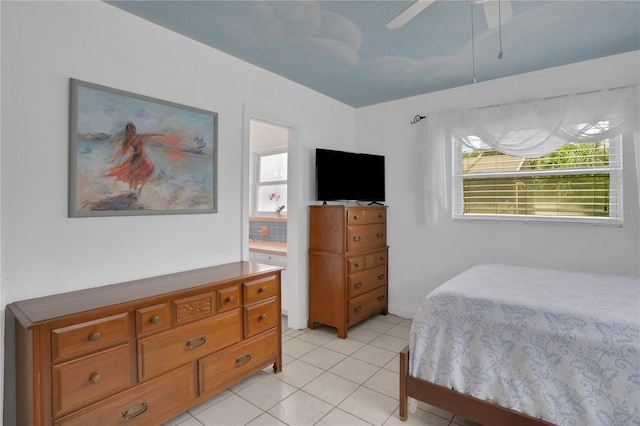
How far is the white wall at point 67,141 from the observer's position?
1776 mm

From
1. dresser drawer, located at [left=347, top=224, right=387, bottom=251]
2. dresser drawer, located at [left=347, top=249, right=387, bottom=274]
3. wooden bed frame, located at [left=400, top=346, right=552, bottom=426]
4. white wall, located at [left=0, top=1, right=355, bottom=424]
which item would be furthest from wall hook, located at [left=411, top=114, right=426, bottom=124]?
wooden bed frame, located at [left=400, top=346, right=552, bottom=426]

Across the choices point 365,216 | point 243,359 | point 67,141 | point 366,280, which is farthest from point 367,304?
point 67,141

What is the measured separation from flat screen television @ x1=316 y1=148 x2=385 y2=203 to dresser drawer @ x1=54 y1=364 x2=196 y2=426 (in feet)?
6.85

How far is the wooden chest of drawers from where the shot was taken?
11.1 feet

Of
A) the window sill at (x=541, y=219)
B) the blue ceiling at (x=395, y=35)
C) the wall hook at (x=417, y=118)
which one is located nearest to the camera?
the blue ceiling at (x=395, y=35)

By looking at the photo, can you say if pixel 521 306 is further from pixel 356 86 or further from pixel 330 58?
pixel 356 86

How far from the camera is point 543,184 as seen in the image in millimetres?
3225

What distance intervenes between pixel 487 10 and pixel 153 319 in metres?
2.43

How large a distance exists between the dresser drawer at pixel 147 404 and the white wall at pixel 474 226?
2.65 meters

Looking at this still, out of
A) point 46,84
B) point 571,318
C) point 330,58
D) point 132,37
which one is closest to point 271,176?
point 330,58

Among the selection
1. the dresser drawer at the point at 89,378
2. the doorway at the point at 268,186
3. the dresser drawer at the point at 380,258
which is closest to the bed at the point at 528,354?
the dresser drawer at the point at 89,378

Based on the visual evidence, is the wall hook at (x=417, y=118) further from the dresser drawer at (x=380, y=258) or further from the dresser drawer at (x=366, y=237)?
the dresser drawer at (x=380, y=258)

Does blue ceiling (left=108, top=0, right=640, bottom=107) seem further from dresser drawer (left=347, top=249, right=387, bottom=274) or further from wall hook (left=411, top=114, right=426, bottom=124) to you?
dresser drawer (left=347, top=249, right=387, bottom=274)

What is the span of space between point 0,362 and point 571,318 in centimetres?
284
